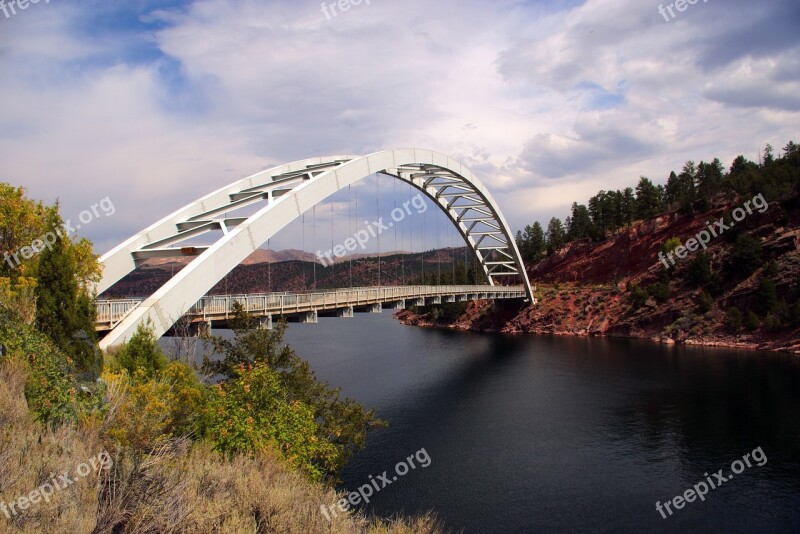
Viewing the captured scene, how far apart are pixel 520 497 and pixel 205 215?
15015 millimetres

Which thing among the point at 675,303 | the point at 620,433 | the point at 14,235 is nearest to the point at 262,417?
the point at 14,235

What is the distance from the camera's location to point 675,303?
45094 millimetres

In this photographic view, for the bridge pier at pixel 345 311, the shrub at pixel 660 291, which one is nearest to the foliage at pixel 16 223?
the bridge pier at pixel 345 311

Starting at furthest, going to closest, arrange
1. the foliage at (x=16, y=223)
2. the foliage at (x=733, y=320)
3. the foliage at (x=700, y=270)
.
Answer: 1. the foliage at (x=700, y=270)
2. the foliage at (x=733, y=320)
3. the foliage at (x=16, y=223)

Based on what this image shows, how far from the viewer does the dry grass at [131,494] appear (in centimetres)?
514

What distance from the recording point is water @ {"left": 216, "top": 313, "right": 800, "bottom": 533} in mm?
14055

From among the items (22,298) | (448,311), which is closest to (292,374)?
(22,298)

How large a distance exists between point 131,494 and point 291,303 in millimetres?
15987

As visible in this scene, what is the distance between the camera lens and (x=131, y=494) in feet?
19.2

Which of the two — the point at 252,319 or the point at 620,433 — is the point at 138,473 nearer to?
the point at 252,319

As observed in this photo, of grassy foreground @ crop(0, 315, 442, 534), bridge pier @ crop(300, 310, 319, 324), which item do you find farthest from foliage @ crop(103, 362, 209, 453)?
bridge pier @ crop(300, 310, 319, 324)

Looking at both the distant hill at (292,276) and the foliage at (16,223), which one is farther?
the distant hill at (292,276)

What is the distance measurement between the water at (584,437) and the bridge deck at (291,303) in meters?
4.30

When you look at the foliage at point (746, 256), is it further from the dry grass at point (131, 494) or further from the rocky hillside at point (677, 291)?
the dry grass at point (131, 494)
